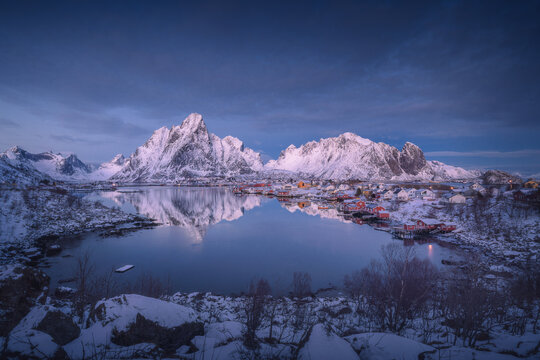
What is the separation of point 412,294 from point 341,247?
1458 cm

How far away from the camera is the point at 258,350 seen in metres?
4.85

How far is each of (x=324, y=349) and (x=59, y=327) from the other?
5406 mm

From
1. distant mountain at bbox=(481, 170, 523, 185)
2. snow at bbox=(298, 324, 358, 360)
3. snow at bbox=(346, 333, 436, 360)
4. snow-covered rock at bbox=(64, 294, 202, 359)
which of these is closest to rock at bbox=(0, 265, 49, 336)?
snow-covered rock at bbox=(64, 294, 202, 359)

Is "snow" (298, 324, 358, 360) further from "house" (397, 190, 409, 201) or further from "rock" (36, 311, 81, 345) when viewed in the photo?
"house" (397, 190, 409, 201)

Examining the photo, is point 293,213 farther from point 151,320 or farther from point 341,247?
point 151,320

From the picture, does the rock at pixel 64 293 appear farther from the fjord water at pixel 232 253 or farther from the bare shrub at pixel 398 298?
the bare shrub at pixel 398 298

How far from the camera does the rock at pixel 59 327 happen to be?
4.72m

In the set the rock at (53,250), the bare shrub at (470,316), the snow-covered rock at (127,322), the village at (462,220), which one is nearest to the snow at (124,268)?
the rock at (53,250)

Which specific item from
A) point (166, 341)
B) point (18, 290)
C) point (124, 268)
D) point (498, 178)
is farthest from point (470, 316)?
point (498, 178)

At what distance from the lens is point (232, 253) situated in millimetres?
24453

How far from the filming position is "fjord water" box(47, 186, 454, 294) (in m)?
18.4

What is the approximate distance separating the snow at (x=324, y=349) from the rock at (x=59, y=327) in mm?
4794

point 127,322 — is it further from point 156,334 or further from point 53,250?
point 53,250

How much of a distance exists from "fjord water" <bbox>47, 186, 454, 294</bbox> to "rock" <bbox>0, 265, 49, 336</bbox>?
9969 mm
